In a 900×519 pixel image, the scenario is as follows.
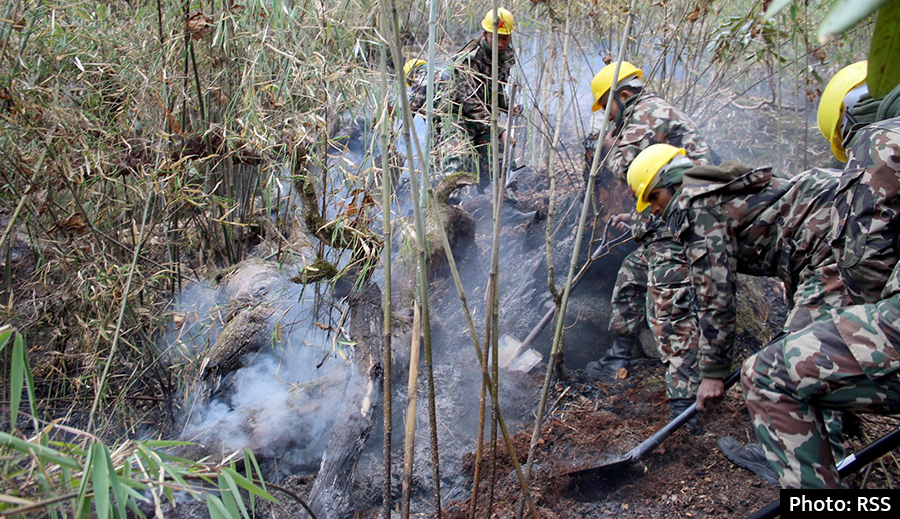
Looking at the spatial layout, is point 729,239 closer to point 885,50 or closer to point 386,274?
point 386,274

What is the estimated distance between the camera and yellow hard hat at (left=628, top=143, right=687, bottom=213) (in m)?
2.43

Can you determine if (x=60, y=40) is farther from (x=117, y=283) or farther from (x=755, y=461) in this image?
(x=755, y=461)

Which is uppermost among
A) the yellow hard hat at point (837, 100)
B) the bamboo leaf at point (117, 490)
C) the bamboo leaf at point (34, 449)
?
the yellow hard hat at point (837, 100)

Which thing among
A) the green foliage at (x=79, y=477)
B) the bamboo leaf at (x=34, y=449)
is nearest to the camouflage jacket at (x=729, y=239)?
the green foliage at (x=79, y=477)

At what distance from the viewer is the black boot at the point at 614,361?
10.3 ft

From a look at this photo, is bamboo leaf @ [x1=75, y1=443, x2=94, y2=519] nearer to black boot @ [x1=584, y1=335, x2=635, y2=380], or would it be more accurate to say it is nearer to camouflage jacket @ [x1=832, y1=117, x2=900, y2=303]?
camouflage jacket @ [x1=832, y1=117, x2=900, y2=303]

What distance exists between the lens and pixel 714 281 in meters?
2.18

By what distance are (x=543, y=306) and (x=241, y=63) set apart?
2.27 m

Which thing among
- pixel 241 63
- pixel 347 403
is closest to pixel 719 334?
pixel 347 403

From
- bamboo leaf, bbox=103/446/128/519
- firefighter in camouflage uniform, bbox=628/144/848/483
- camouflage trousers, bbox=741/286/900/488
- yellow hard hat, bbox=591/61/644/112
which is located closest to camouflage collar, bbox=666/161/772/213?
firefighter in camouflage uniform, bbox=628/144/848/483

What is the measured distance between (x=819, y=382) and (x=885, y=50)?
1400 millimetres

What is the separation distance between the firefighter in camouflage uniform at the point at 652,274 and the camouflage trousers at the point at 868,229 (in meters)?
0.84

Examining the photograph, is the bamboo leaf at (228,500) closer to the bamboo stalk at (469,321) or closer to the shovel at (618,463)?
the bamboo stalk at (469,321)

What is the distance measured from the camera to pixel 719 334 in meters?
2.21
